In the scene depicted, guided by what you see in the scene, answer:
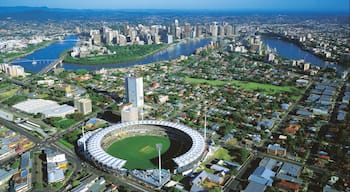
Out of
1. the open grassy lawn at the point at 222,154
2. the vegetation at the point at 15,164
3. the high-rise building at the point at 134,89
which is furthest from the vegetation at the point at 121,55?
the open grassy lawn at the point at 222,154

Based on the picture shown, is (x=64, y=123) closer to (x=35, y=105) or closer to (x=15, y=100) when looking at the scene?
(x=35, y=105)

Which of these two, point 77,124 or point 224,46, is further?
point 224,46

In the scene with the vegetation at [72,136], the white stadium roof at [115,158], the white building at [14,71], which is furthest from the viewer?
the white building at [14,71]

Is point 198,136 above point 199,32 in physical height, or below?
below

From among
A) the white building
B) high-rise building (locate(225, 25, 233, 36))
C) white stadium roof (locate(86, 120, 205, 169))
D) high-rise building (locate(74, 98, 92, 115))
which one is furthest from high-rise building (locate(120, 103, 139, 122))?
high-rise building (locate(225, 25, 233, 36))

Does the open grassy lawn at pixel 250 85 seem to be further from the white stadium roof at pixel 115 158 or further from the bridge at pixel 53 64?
the bridge at pixel 53 64

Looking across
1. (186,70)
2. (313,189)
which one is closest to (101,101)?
(186,70)

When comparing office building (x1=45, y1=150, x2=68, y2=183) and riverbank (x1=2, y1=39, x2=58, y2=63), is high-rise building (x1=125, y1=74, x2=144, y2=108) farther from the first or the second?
riverbank (x1=2, y1=39, x2=58, y2=63)

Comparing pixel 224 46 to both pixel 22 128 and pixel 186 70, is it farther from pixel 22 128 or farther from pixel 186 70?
pixel 22 128
